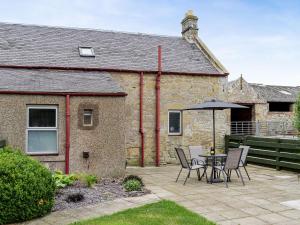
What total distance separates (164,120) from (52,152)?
545cm

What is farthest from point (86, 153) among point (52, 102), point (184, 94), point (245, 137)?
point (245, 137)

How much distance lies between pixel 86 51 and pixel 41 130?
5416mm

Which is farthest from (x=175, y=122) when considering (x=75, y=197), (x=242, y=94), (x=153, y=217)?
(x=242, y=94)

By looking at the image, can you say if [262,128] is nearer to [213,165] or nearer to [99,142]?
[213,165]

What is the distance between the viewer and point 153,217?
6.07 meters

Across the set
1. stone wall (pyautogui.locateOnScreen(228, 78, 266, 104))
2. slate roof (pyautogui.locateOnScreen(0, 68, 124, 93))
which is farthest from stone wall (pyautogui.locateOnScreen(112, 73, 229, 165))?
stone wall (pyautogui.locateOnScreen(228, 78, 266, 104))

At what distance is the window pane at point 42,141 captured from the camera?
10554mm

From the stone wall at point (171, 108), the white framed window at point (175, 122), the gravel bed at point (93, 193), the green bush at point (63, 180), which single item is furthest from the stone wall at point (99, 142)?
the white framed window at point (175, 122)

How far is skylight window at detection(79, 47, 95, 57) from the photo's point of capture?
14687 millimetres

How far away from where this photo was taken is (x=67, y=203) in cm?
727

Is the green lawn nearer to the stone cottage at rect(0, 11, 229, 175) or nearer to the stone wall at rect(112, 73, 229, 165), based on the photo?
the stone cottage at rect(0, 11, 229, 175)

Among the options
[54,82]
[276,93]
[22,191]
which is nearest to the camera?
[22,191]

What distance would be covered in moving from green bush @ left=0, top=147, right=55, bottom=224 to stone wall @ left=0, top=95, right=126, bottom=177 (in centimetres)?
385

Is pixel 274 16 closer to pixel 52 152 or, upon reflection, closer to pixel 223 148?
pixel 223 148
